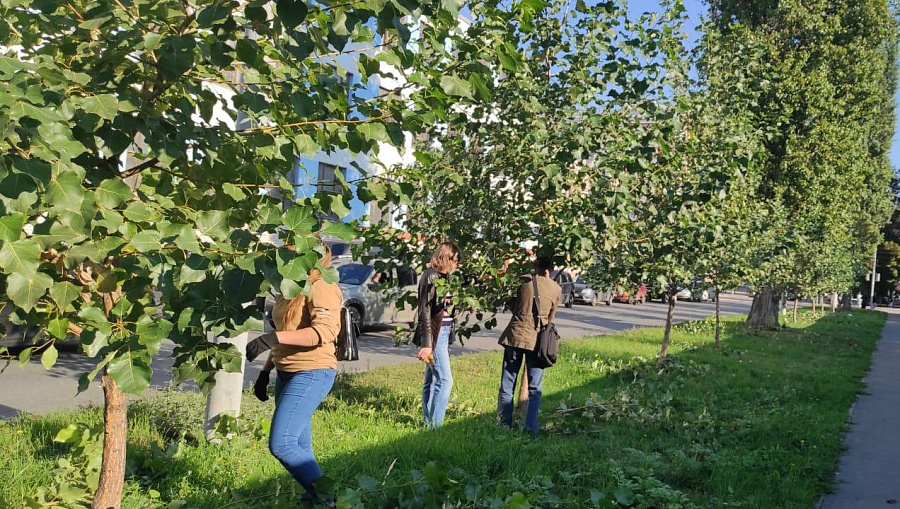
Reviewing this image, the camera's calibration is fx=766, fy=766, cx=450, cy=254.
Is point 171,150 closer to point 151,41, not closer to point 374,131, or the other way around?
point 151,41

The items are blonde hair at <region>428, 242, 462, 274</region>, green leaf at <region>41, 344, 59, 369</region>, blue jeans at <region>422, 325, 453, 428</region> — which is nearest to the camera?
green leaf at <region>41, 344, 59, 369</region>

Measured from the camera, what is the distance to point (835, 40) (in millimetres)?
20797

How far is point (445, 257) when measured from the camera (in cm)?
623

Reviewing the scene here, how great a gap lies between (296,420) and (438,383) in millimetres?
2449

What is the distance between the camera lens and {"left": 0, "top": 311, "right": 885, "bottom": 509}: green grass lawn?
4.34m

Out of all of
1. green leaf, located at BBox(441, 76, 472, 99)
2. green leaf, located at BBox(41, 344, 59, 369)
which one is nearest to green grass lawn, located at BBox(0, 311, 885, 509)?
green leaf, located at BBox(41, 344, 59, 369)

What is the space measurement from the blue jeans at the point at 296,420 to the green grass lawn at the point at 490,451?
7.7 inches

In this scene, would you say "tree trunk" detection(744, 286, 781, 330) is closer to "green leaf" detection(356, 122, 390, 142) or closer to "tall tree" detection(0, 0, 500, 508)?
"tall tree" detection(0, 0, 500, 508)

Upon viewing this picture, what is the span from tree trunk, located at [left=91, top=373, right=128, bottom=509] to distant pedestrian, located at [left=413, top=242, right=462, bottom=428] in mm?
3102

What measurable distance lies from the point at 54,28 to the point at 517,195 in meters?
4.39

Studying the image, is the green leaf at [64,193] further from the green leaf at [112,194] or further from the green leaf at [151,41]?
the green leaf at [151,41]

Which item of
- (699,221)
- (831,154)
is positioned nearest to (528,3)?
(699,221)

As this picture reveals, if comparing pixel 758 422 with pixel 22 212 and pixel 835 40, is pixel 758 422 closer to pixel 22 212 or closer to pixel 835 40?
pixel 22 212

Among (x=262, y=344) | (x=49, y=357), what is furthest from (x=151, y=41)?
(x=262, y=344)
